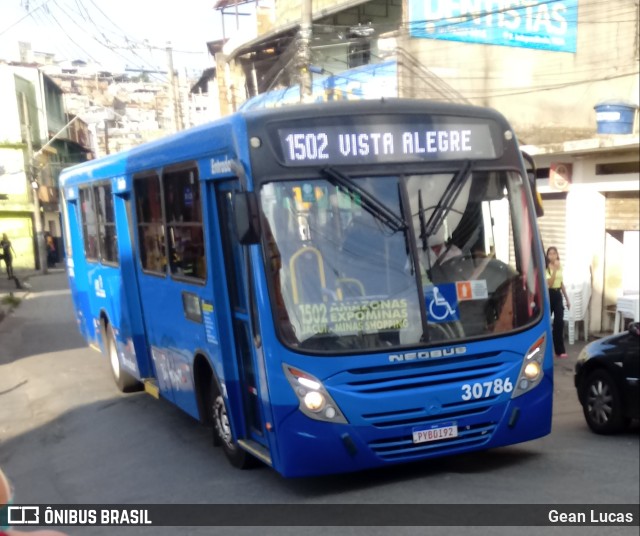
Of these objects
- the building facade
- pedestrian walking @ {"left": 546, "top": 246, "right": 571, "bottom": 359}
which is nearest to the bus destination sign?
the building facade

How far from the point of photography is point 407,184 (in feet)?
18.7

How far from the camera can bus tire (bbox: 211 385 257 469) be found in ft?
21.1

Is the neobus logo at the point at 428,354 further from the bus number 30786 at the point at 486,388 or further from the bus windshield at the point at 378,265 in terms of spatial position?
the bus number 30786 at the point at 486,388

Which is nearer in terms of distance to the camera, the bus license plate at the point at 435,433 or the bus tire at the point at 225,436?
the bus license plate at the point at 435,433

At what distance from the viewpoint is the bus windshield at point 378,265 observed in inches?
215

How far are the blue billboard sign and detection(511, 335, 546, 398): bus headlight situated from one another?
42.3 ft

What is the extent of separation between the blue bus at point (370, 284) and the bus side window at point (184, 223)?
0.13 m

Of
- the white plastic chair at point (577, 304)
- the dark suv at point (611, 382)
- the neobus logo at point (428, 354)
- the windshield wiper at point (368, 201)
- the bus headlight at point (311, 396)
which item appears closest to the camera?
the bus headlight at point (311, 396)

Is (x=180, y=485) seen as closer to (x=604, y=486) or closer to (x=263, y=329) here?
(x=263, y=329)

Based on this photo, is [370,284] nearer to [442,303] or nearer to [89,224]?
[442,303]

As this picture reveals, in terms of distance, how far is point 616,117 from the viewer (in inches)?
502

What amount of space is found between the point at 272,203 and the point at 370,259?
31.1 inches

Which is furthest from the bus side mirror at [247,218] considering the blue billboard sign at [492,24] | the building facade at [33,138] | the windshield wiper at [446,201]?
the blue billboard sign at [492,24]

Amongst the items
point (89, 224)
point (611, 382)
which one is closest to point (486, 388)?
point (611, 382)
